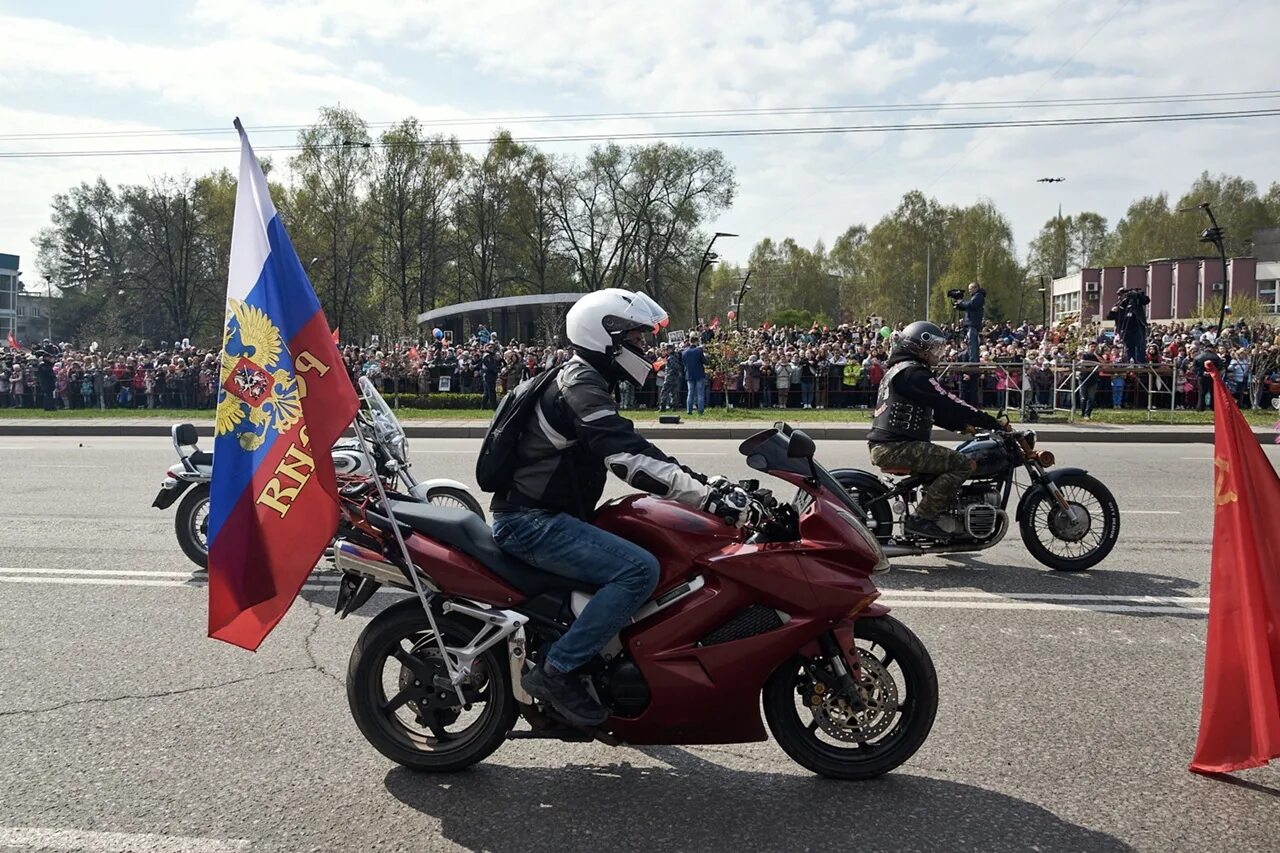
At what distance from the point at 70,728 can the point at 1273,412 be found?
73.7ft

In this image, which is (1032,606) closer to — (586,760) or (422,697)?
(586,760)

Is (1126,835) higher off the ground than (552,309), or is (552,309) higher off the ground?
(552,309)

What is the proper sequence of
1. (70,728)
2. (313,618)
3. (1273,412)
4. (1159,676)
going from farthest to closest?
(1273,412) < (313,618) < (1159,676) < (70,728)

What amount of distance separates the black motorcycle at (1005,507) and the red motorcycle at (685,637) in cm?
358

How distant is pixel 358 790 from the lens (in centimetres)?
392

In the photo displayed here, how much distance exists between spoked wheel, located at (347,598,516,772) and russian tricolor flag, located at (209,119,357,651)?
1.43 ft

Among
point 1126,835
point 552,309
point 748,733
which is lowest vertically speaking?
point 1126,835

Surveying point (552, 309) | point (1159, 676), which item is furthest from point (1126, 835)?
point (552, 309)

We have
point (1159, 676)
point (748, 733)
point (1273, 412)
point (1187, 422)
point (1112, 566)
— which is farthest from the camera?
point (1273, 412)

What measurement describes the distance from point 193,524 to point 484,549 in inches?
177

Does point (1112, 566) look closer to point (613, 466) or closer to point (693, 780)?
point (693, 780)

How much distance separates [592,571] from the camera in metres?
3.75

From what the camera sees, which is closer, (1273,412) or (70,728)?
(70,728)

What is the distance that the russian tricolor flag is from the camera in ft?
12.2
